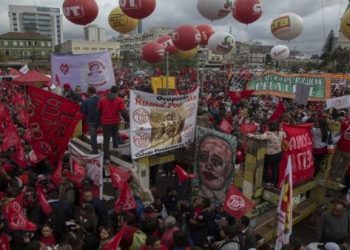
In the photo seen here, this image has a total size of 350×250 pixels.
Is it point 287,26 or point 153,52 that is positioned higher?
point 287,26

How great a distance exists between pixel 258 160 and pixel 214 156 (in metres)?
0.83

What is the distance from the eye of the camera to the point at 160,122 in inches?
264

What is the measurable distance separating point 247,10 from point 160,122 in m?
5.91

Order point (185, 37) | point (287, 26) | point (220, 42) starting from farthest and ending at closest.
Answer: point (287, 26) < point (220, 42) < point (185, 37)

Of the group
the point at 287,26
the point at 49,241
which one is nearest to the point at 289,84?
the point at 287,26

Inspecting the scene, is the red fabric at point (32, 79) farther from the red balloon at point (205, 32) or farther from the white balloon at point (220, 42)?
the white balloon at point (220, 42)

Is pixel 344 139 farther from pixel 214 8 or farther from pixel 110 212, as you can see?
pixel 214 8

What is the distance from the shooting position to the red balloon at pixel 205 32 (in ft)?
44.0

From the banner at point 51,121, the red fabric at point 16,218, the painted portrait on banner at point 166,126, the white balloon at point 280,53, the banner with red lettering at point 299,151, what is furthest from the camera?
the white balloon at point 280,53

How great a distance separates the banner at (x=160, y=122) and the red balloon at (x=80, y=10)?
14.6ft

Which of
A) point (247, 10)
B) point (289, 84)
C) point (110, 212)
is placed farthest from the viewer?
point (289, 84)

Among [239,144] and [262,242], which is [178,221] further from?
[239,144]

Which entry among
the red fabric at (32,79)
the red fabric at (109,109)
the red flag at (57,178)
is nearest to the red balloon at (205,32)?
the red fabric at (32,79)

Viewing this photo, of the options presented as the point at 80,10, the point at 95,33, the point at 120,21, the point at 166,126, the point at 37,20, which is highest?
the point at 37,20
